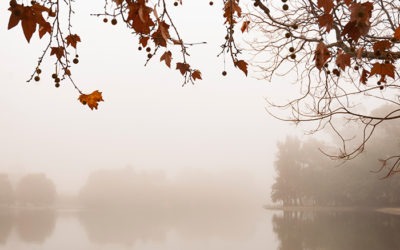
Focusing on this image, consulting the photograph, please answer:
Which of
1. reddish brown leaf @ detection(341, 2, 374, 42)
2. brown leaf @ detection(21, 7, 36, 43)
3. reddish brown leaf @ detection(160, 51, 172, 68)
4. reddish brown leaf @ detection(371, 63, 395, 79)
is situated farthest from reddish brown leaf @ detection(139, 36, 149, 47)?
reddish brown leaf @ detection(371, 63, 395, 79)

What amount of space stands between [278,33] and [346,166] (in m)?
33.5

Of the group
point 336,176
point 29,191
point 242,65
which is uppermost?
point 336,176

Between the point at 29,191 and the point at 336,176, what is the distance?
4613 cm

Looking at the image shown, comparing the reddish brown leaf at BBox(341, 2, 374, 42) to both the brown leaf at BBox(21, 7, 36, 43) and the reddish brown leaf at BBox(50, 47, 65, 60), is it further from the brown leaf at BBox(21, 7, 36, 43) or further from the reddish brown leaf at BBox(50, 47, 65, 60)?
the reddish brown leaf at BBox(50, 47, 65, 60)

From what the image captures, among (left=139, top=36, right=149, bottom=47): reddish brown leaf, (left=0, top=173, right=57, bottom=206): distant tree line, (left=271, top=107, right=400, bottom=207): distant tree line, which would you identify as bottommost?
(left=0, top=173, right=57, bottom=206): distant tree line

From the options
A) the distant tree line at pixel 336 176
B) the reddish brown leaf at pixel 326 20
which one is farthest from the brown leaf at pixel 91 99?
the distant tree line at pixel 336 176

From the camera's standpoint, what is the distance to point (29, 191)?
59469 mm

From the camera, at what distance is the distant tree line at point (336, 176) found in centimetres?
3203

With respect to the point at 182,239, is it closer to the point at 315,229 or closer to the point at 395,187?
the point at 315,229

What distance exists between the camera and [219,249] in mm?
15516

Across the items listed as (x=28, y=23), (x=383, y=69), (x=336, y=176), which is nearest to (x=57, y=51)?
(x=28, y=23)

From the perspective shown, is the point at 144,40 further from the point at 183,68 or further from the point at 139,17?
the point at 139,17

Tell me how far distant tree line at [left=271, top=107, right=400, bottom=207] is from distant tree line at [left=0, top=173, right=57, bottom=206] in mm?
37827

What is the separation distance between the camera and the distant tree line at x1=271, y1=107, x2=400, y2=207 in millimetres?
32031
